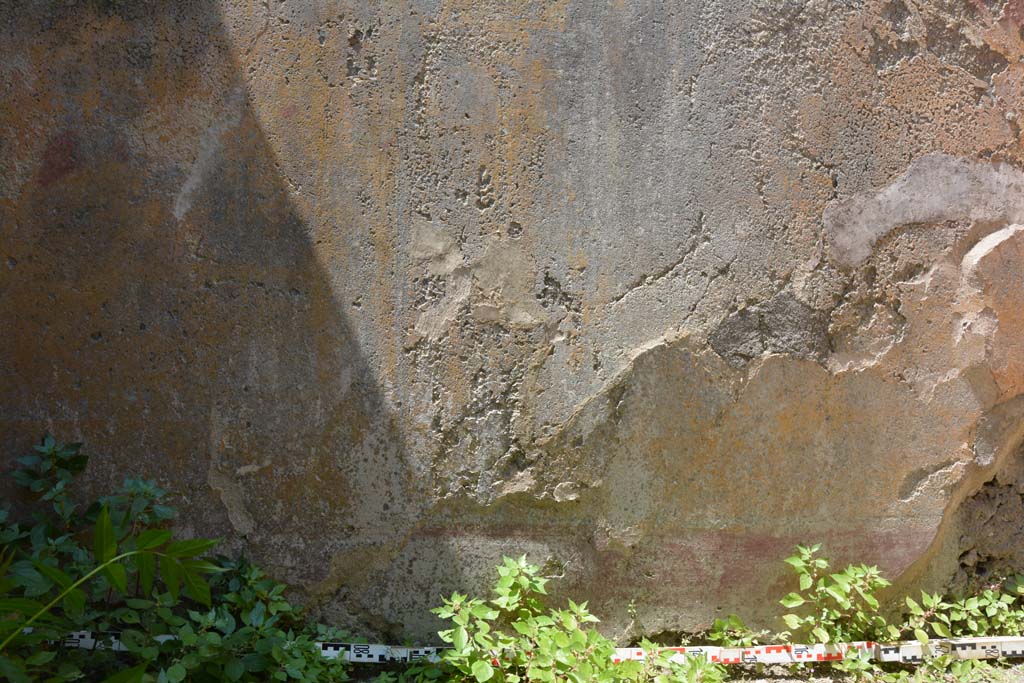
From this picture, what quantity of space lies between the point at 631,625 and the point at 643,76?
1.53 metres

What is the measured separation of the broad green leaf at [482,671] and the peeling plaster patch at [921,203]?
144 centimetres

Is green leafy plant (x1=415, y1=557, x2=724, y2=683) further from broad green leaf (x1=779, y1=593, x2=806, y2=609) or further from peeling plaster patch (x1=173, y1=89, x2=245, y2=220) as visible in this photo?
peeling plaster patch (x1=173, y1=89, x2=245, y2=220)

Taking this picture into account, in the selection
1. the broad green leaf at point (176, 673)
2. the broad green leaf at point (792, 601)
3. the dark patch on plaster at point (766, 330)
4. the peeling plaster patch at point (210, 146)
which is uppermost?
the peeling plaster patch at point (210, 146)

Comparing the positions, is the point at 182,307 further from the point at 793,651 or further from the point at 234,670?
the point at 793,651

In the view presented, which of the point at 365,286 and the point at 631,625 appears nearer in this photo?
the point at 365,286

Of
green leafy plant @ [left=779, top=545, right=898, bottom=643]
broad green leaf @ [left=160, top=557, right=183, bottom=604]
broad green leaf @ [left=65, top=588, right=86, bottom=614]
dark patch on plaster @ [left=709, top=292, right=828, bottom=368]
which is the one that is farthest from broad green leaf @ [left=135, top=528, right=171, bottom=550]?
green leafy plant @ [left=779, top=545, right=898, bottom=643]

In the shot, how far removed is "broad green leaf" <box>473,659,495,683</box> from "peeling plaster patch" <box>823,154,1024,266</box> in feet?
4.73

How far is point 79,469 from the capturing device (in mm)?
2322

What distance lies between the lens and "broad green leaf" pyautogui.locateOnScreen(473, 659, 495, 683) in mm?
2194

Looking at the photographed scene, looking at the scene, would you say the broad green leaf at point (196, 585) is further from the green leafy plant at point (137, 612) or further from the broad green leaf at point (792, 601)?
the broad green leaf at point (792, 601)

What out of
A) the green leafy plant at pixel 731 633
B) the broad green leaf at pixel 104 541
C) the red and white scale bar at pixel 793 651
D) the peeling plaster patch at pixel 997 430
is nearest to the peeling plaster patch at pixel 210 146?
the broad green leaf at pixel 104 541

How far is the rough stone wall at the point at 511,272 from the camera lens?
90.9 inches

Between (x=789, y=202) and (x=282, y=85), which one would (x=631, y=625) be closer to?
(x=789, y=202)

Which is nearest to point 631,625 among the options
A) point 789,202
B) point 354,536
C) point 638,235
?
point 354,536
